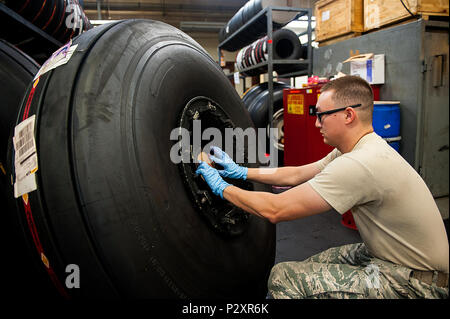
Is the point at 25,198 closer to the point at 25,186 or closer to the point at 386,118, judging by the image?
the point at 25,186

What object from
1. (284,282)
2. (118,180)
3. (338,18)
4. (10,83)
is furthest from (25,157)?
(338,18)

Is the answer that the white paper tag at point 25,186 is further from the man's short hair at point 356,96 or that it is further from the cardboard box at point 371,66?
the cardboard box at point 371,66

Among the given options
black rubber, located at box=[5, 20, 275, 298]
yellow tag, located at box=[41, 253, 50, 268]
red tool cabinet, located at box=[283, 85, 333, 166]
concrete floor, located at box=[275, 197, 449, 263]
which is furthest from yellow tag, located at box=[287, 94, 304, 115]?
yellow tag, located at box=[41, 253, 50, 268]

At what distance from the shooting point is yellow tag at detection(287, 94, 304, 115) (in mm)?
4402

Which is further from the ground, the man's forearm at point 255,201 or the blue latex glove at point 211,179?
the blue latex glove at point 211,179

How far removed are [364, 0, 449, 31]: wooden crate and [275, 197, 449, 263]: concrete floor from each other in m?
2.00

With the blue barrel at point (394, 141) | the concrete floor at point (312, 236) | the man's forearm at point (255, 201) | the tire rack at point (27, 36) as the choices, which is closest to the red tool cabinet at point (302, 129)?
the blue barrel at point (394, 141)

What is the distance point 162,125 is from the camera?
1.27 metres

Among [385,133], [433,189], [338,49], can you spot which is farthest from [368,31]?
[433,189]

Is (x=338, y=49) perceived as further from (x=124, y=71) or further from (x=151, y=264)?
(x=151, y=264)

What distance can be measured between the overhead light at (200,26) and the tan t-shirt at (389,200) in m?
10.2

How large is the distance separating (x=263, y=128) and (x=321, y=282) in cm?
431

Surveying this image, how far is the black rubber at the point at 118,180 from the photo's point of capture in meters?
0.98

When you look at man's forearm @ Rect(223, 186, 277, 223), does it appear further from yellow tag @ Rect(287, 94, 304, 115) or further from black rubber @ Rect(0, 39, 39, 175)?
yellow tag @ Rect(287, 94, 304, 115)
